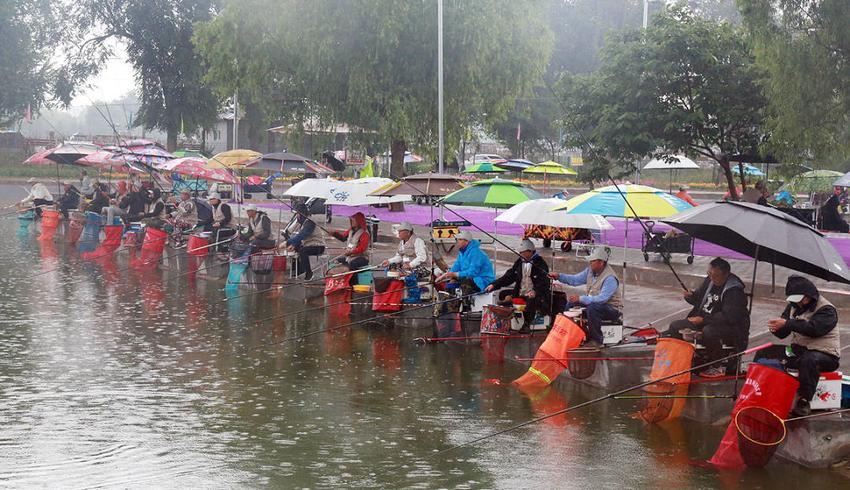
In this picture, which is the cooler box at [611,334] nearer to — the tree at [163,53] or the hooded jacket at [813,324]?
the hooded jacket at [813,324]

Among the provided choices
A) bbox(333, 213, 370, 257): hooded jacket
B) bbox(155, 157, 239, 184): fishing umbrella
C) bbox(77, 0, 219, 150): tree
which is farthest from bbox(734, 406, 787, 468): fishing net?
bbox(77, 0, 219, 150): tree

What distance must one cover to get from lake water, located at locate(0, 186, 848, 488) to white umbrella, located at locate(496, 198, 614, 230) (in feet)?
6.40

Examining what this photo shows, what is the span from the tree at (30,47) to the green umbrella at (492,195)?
5007 centimetres

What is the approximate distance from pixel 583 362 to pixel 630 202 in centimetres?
299

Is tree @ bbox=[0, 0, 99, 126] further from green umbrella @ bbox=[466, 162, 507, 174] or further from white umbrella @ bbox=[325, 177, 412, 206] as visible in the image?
white umbrella @ bbox=[325, 177, 412, 206]

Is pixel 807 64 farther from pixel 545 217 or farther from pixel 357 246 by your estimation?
pixel 357 246

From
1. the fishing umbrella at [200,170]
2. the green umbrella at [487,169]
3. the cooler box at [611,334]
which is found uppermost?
the green umbrella at [487,169]

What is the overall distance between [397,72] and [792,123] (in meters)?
14.9

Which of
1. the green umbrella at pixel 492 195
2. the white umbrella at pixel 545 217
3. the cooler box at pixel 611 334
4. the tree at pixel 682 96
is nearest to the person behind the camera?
the cooler box at pixel 611 334

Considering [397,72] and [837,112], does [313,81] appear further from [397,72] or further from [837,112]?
[837,112]

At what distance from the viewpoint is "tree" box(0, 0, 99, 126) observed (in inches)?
2451

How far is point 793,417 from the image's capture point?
360 inches

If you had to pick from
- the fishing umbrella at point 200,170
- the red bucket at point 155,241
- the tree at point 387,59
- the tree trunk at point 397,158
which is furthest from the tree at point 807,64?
the tree trunk at point 397,158

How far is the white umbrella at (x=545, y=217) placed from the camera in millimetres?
14867
